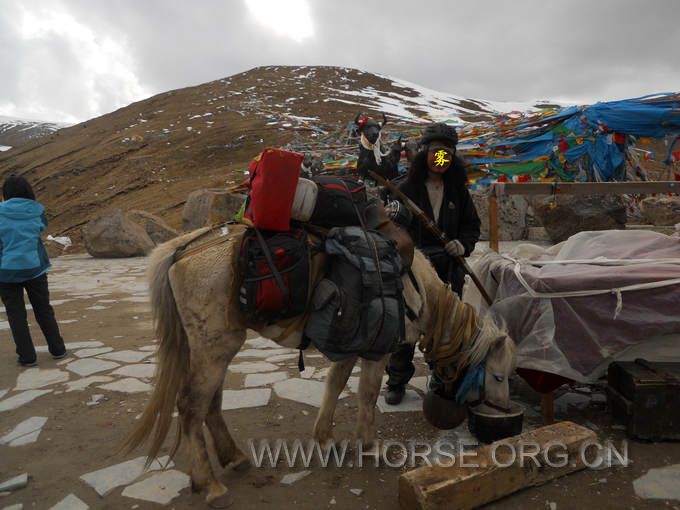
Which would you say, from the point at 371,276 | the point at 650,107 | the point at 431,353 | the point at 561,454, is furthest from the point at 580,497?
the point at 650,107

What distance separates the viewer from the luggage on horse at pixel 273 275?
2250 millimetres

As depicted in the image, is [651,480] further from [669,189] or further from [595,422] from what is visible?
[669,189]

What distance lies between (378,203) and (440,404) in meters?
1.44

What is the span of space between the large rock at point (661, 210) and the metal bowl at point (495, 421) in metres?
9.70

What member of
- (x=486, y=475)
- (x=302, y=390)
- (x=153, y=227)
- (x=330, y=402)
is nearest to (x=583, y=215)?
(x=302, y=390)

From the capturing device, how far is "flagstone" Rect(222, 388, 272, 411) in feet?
11.5

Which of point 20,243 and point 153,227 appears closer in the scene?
point 20,243

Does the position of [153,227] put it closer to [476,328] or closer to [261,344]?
[261,344]

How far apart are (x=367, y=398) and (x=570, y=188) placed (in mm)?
2945

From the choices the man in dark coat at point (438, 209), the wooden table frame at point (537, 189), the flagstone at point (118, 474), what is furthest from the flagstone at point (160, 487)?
the wooden table frame at point (537, 189)

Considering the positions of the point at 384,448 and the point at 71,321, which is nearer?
the point at 384,448

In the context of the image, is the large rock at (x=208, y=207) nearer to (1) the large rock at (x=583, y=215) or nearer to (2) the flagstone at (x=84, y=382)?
(2) the flagstone at (x=84, y=382)

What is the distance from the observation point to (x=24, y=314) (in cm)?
435

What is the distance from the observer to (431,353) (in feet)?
9.53
